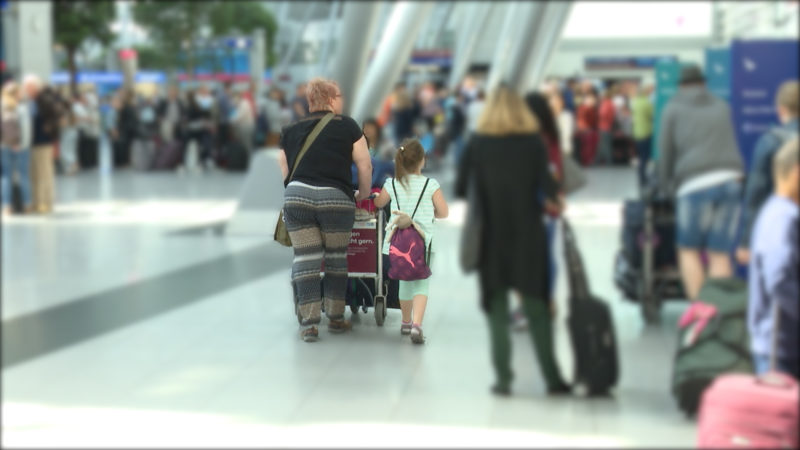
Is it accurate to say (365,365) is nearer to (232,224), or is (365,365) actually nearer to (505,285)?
(505,285)

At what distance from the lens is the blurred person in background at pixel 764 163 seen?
7.38 ft

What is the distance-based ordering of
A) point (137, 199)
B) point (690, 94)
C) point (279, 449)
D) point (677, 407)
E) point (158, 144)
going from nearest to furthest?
point (690, 94), point (677, 407), point (279, 449), point (137, 199), point (158, 144)

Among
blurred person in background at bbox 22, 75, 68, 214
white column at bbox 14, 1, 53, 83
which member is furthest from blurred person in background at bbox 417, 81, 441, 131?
white column at bbox 14, 1, 53, 83

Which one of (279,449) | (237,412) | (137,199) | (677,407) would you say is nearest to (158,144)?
(137,199)

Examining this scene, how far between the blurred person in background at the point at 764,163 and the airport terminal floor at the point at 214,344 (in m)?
0.31

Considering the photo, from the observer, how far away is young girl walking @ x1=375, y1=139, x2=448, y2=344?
90 cm

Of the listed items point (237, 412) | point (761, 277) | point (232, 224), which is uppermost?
point (761, 277)

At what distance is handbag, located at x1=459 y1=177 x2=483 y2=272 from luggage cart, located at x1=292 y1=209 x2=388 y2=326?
5.1 inches

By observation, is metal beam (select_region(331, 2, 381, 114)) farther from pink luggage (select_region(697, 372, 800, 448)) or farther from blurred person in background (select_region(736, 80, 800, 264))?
pink luggage (select_region(697, 372, 800, 448))

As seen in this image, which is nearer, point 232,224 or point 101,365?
point 232,224

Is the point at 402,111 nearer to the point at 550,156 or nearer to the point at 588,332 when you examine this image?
the point at 588,332

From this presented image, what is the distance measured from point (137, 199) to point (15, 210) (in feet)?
12.5

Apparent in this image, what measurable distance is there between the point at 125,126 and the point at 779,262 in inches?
1551

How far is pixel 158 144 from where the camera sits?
121 feet
